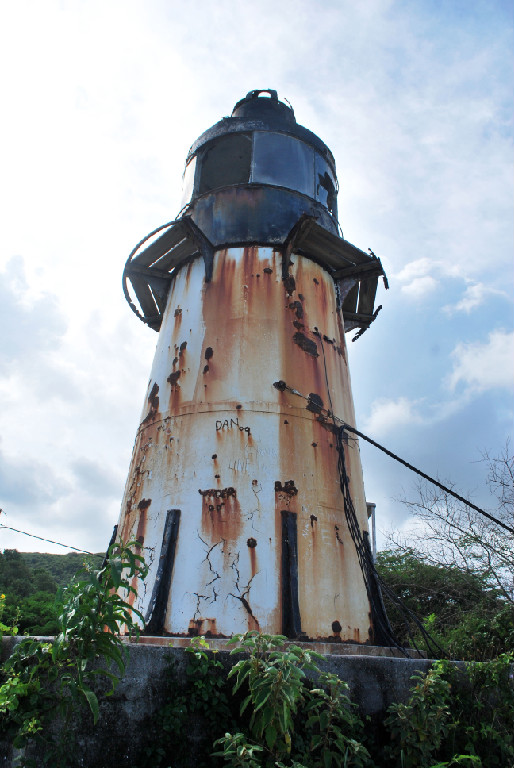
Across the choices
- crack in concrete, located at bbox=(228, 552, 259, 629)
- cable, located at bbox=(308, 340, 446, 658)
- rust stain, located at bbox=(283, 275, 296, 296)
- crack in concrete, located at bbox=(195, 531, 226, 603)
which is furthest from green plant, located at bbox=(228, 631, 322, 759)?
rust stain, located at bbox=(283, 275, 296, 296)

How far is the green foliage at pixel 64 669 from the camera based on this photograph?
342 centimetres

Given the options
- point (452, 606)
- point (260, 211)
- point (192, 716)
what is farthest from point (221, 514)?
point (452, 606)

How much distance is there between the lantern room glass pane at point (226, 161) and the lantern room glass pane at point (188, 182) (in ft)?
0.56

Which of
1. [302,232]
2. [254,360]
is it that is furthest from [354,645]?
[302,232]

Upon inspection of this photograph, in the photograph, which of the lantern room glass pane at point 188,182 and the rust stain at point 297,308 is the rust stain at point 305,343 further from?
the lantern room glass pane at point 188,182

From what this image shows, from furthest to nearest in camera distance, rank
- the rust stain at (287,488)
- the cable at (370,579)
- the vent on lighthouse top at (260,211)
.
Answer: the vent on lighthouse top at (260,211), the cable at (370,579), the rust stain at (287,488)

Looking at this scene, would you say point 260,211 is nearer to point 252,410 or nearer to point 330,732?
point 252,410

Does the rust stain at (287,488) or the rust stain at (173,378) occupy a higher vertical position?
the rust stain at (173,378)

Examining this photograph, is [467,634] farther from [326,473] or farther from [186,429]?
[186,429]

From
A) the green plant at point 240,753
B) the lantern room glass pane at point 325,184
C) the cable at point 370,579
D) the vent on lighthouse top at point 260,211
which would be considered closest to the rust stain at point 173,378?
the vent on lighthouse top at point 260,211

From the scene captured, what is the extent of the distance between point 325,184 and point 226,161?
2133mm

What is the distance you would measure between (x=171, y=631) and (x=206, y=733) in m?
1.93

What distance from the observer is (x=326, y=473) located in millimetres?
7215

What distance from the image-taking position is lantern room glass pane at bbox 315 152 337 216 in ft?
34.2
